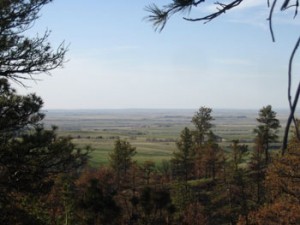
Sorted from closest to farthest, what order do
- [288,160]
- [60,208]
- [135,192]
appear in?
[288,160] < [60,208] < [135,192]

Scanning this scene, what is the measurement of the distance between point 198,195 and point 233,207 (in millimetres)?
9109

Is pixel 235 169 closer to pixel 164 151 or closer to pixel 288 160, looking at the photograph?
pixel 288 160

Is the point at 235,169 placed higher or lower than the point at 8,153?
lower

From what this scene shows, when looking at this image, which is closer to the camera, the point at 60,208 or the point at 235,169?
the point at 60,208

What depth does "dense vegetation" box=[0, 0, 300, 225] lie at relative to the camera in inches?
545

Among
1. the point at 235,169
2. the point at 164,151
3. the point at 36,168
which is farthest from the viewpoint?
the point at 164,151

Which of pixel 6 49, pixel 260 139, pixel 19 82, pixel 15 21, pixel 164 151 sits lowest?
pixel 164 151

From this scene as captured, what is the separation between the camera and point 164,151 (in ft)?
480

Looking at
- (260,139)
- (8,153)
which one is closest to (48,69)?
(8,153)

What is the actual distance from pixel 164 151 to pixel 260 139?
87.8 m

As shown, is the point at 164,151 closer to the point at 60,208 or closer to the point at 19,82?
the point at 60,208

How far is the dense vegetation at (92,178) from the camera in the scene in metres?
13.9

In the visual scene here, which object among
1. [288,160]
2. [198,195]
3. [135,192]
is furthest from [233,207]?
[288,160]

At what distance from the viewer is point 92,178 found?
34.5m
